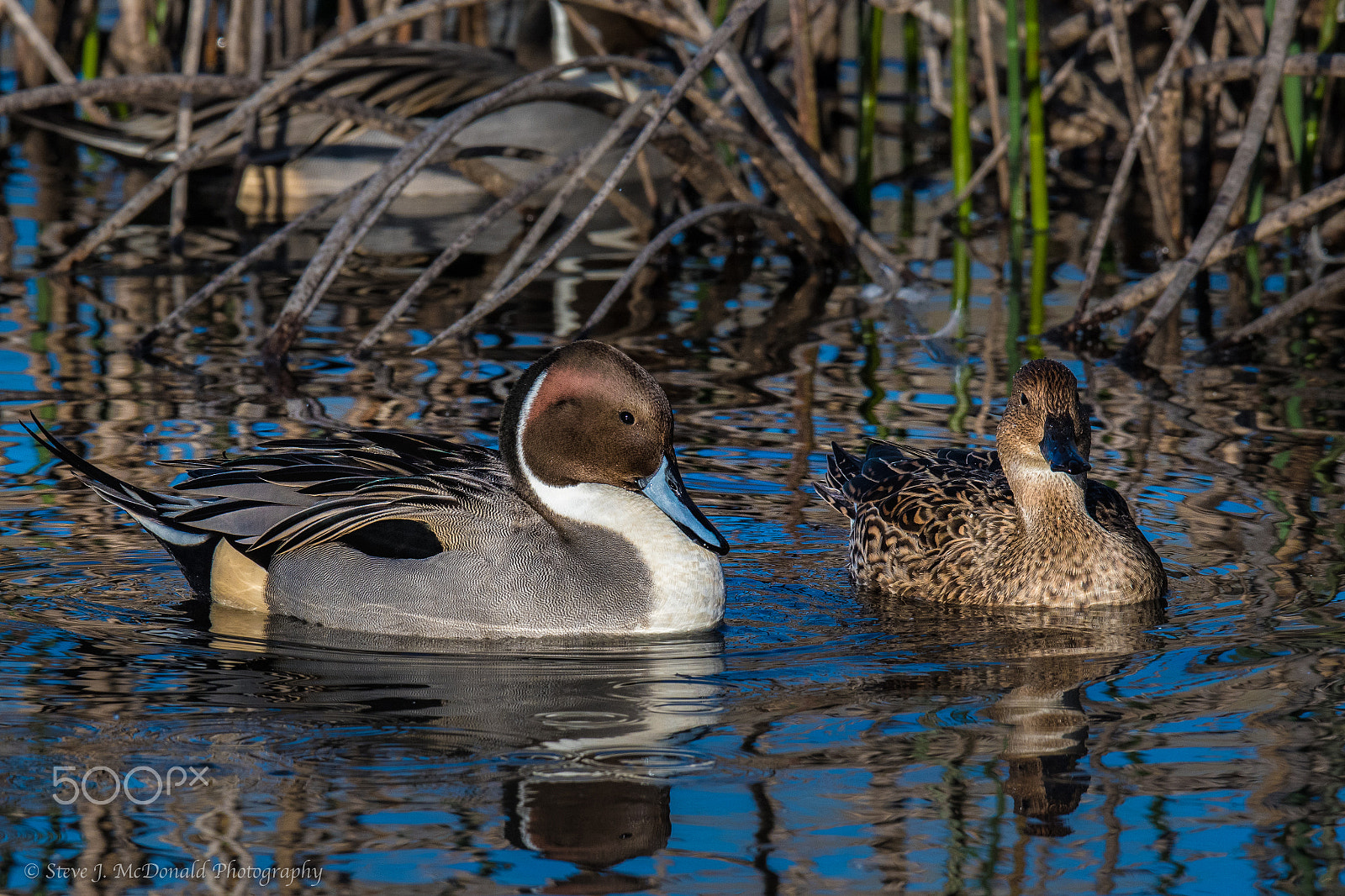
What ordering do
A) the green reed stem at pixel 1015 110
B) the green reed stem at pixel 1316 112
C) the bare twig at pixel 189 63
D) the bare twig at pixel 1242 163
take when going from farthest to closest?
1. the bare twig at pixel 189 63
2. the green reed stem at pixel 1316 112
3. the green reed stem at pixel 1015 110
4. the bare twig at pixel 1242 163

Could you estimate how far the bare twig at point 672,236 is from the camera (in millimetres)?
7816

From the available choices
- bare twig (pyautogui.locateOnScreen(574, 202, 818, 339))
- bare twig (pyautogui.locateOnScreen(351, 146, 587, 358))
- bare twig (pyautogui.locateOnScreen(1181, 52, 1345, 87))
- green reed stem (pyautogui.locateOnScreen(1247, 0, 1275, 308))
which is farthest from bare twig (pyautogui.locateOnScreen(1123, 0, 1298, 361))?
bare twig (pyautogui.locateOnScreen(351, 146, 587, 358))

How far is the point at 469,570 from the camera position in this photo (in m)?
5.29

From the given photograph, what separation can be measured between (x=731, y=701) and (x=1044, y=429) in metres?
1.63

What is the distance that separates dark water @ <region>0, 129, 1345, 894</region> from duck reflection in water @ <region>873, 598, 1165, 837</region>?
1cm

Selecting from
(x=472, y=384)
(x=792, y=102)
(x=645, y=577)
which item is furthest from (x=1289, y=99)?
(x=645, y=577)

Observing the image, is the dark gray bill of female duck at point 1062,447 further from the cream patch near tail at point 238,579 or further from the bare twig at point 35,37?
the bare twig at point 35,37

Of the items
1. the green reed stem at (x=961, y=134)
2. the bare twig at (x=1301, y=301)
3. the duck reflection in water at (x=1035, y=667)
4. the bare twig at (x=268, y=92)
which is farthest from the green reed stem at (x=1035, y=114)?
the duck reflection in water at (x=1035, y=667)

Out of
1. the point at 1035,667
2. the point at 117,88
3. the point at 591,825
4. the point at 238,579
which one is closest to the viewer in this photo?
the point at 591,825

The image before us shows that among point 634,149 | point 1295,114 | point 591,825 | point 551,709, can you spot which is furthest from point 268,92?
point 1295,114

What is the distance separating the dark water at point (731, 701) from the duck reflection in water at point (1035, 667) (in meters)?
0.01

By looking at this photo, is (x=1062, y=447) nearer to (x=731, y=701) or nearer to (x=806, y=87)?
(x=731, y=701)

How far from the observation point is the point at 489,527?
17.6 ft

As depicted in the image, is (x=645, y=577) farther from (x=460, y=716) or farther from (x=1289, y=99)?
(x=1289, y=99)
